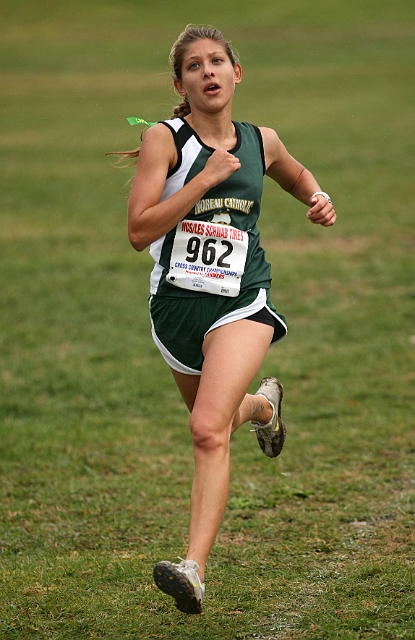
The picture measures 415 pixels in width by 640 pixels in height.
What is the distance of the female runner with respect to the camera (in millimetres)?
3971

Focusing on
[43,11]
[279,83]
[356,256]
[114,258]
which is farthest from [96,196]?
[43,11]

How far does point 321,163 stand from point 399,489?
14220mm

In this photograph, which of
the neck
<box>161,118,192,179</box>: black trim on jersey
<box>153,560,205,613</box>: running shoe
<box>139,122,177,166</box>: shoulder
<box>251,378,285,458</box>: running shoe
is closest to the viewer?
<box>153,560,205,613</box>: running shoe

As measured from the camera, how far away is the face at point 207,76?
14.0 ft

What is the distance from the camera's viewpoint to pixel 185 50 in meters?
4.36

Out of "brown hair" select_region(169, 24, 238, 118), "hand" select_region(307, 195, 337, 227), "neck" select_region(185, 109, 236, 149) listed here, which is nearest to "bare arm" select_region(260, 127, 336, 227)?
"hand" select_region(307, 195, 337, 227)

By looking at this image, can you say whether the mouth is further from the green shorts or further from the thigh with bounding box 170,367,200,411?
the thigh with bounding box 170,367,200,411

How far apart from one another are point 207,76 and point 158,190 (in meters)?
0.59

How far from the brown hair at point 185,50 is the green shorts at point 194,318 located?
0.73 metres

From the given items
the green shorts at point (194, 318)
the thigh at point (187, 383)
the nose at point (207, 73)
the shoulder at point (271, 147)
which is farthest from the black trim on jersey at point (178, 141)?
the thigh at point (187, 383)

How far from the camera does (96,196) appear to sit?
17.5 m

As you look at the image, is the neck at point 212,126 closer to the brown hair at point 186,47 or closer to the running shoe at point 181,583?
the brown hair at point 186,47

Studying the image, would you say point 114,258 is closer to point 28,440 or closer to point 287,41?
point 28,440

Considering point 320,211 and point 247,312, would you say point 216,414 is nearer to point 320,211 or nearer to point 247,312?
point 247,312
